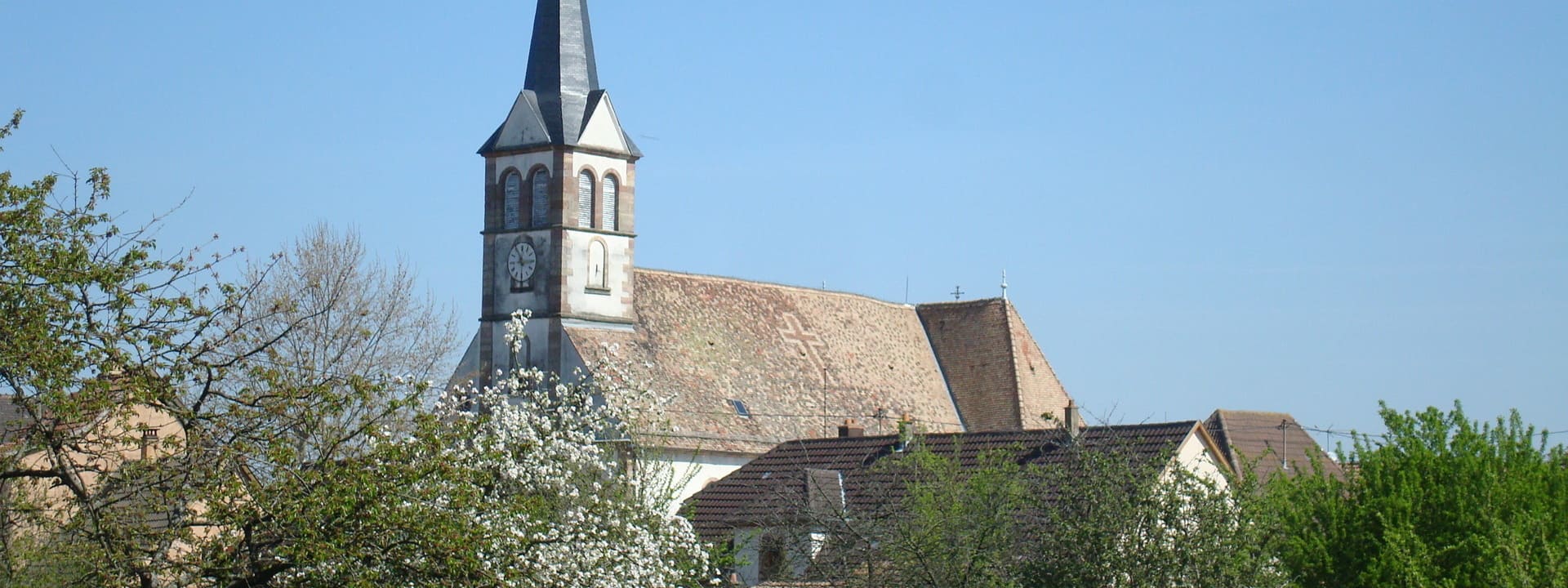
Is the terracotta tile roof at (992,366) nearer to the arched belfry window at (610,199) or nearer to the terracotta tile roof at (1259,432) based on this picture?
the terracotta tile roof at (1259,432)

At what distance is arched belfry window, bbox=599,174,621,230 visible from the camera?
43562 mm

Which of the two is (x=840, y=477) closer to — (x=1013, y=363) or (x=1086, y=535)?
(x=1086, y=535)

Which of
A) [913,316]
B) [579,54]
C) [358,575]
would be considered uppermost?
[579,54]

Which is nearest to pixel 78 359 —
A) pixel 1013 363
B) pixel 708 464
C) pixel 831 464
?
pixel 831 464

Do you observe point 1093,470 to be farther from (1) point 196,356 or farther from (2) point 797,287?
(2) point 797,287

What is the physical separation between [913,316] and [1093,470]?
34066 mm

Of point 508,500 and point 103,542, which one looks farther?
point 508,500

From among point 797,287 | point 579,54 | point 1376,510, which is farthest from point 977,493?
point 797,287

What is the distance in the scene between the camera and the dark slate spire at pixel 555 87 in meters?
42.9

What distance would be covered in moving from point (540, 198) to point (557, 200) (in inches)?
24.1

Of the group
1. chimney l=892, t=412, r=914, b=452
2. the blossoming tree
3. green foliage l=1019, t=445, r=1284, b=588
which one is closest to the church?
chimney l=892, t=412, r=914, b=452

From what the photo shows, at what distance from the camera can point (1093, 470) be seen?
17.9 m

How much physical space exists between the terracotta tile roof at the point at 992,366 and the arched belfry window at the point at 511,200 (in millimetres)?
12399

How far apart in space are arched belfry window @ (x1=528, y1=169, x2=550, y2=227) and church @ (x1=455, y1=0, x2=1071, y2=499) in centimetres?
4
